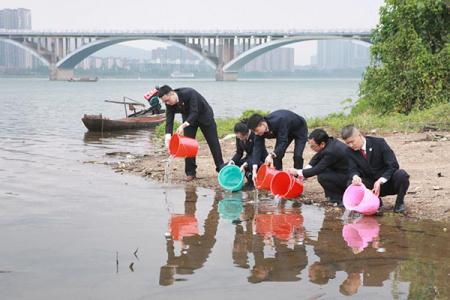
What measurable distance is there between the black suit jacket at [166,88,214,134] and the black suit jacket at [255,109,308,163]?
1.38 metres

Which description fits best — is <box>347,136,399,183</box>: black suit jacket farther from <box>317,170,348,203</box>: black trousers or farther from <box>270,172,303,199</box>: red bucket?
<box>270,172,303,199</box>: red bucket

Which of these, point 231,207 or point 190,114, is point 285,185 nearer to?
point 231,207

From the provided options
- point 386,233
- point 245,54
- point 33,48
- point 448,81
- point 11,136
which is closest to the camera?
point 386,233

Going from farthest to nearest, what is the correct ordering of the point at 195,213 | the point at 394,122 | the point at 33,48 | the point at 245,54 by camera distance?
the point at 33,48 < the point at 245,54 < the point at 394,122 < the point at 195,213

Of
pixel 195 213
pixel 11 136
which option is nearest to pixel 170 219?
pixel 195 213

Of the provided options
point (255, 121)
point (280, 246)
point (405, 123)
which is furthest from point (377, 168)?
point (405, 123)

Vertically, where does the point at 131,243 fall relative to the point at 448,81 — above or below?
below

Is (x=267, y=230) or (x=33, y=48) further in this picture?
(x=33, y=48)

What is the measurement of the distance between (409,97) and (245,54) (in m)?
73.2

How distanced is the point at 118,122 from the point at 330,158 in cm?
1439

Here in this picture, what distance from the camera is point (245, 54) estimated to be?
88.2 m

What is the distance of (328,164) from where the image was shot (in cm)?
702

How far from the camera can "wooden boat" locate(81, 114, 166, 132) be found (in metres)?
20.1

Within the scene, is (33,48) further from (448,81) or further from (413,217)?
(413,217)
